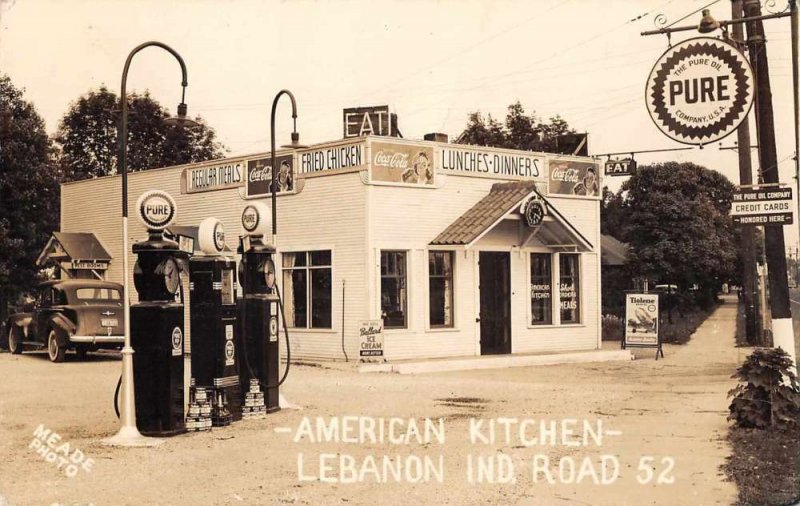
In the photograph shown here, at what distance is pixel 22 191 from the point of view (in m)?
28.6

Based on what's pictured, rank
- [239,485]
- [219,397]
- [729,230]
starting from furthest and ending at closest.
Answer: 1. [729,230]
2. [219,397]
3. [239,485]

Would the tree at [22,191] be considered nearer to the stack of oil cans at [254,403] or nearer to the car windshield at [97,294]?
the car windshield at [97,294]

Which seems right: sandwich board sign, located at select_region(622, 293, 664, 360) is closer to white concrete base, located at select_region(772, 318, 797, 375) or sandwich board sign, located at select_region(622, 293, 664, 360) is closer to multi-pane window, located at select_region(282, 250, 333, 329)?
multi-pane window, located at select_region(282, 250, 333, 329)

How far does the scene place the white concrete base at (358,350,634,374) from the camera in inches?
763

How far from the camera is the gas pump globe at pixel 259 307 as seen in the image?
12820mm

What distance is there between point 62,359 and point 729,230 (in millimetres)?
25549

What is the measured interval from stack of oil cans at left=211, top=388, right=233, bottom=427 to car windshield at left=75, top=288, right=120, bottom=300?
1049 centimetres

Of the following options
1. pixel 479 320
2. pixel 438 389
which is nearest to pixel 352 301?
pixel 479 320

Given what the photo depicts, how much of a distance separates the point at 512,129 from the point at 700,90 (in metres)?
37.1

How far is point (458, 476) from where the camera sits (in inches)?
357

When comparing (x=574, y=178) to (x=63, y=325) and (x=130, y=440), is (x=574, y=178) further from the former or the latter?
(x=130, y=440)

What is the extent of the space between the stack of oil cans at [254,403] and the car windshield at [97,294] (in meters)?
10.1

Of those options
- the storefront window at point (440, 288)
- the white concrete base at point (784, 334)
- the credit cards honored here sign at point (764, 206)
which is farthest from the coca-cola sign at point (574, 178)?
the credit cards honored here sign at point (764, 206)

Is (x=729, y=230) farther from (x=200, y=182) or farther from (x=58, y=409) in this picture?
(x=58, y=409)
